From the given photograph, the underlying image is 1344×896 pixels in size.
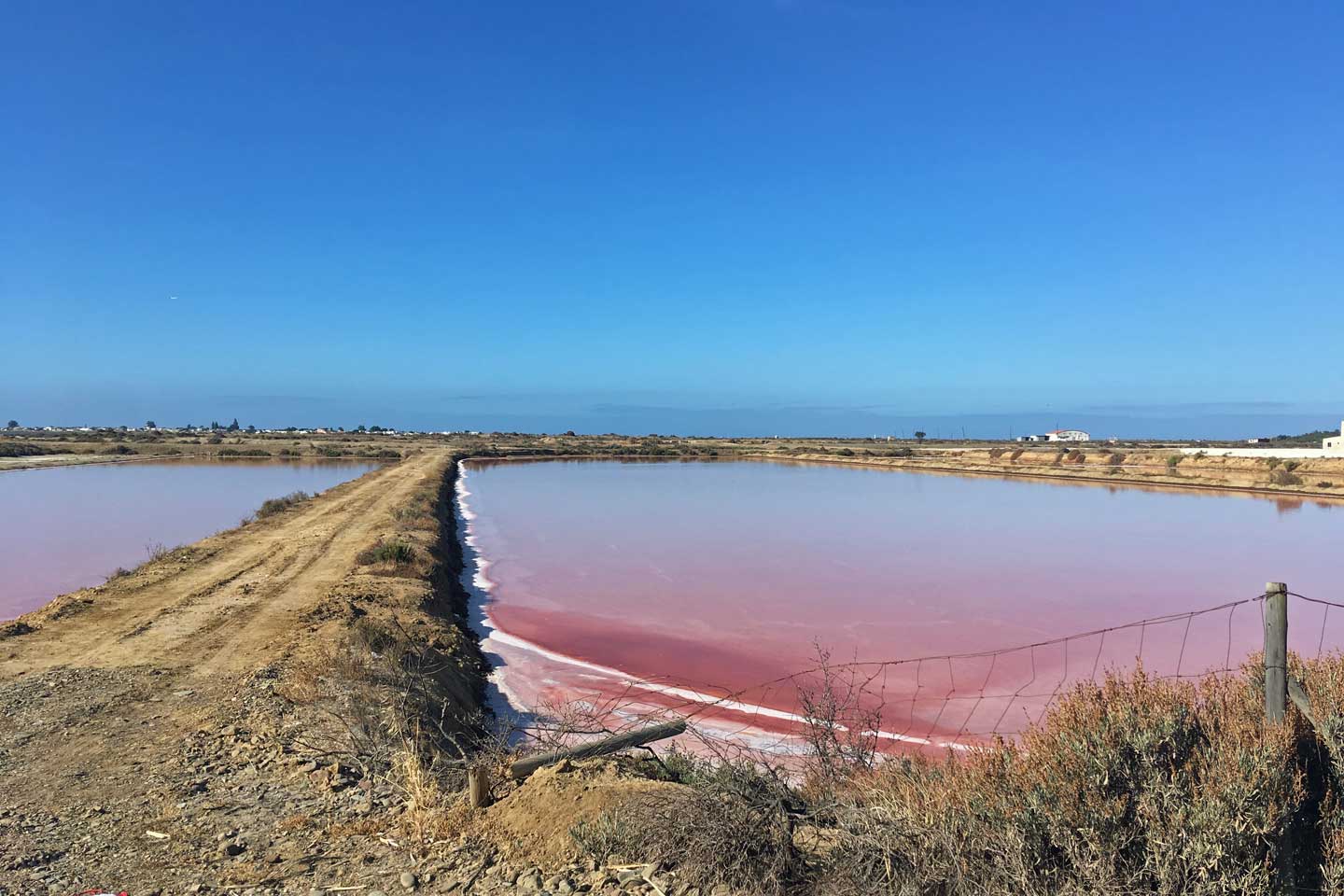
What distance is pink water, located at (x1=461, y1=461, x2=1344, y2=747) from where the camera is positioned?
30.0 feet

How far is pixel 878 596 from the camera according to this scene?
1387 centimetres

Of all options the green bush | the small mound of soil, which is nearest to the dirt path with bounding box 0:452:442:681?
the green bush

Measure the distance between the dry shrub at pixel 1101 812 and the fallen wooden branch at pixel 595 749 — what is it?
1.62 meters

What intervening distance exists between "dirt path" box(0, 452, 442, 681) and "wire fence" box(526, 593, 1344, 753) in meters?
3.83

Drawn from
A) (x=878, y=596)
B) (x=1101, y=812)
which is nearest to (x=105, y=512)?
(x=878, y=596)

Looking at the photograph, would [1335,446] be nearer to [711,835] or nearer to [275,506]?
[275,506]

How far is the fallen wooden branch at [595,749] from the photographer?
14.9 feet

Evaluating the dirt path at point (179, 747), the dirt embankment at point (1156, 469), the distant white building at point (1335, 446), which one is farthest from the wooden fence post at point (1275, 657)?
the distant white building at point (1335, 446)

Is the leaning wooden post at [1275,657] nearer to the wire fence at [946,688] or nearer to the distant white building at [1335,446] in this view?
the wire fence at [946,688]

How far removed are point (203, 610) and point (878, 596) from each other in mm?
9933

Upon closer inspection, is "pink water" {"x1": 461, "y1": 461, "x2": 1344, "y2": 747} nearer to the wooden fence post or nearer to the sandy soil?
the wooden fence post

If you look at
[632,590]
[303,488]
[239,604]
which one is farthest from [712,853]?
[303,488]

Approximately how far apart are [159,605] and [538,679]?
5038 millimetres

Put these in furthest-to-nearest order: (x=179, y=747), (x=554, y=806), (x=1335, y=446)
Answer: (x=1335, y=446)
(x=179, y=747)
(x=554, y=806)
